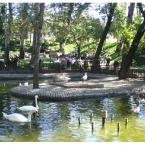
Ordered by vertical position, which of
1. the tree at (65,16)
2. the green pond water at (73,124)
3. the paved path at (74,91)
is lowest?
the green pond water at (73,124)

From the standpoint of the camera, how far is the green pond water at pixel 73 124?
71.3 feet

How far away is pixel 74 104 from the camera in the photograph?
30938mm

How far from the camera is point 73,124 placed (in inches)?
966

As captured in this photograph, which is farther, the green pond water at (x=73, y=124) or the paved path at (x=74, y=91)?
the paved path at (x=74, y=91)

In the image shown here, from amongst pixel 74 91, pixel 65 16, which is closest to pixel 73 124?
pixel 74 91

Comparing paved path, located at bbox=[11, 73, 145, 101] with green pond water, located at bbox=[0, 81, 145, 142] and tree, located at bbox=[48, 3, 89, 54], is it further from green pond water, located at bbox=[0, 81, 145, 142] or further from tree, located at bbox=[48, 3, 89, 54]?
tree, located at bbox=[48, 3, 89, 54]

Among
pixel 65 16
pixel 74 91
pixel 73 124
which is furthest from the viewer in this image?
pixel 65 16

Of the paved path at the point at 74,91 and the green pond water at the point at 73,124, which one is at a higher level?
the paved path at the point at 74,91

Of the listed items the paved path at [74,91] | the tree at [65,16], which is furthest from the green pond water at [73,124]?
the tree at [65,16]

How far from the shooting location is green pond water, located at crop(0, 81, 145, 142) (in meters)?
21.7

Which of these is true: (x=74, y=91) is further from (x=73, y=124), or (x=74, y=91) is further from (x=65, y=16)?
(x=65, y=16)

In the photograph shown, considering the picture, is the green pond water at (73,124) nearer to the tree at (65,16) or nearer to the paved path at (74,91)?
the paved path at (74,91)

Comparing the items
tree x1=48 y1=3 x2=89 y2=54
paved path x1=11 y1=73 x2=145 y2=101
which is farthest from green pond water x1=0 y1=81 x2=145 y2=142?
tree x1=48 y1=3 x2=89 y2=54

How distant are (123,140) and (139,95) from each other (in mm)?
13831
